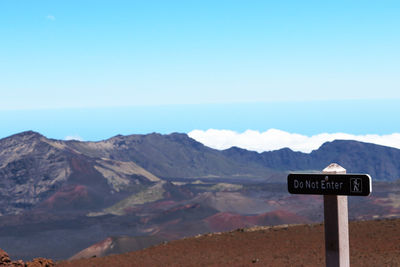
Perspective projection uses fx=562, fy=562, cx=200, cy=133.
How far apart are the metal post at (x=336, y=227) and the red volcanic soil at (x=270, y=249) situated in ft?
42.2

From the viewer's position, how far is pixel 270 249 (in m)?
26.2

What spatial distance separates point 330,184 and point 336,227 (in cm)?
67

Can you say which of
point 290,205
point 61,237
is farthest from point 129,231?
point 290,205

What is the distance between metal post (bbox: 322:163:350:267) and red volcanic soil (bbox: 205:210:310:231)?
69.9 m

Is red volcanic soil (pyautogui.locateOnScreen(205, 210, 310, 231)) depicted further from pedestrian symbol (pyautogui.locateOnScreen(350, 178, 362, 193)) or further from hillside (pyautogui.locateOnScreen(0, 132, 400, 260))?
pedestrian symbol (pyautogui.locateOnScreen(350, 178, 362, 193))

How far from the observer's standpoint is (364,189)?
26.7ft

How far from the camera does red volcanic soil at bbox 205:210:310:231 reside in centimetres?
7881

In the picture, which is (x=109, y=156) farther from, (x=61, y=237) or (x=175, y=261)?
(x=175, y=261)

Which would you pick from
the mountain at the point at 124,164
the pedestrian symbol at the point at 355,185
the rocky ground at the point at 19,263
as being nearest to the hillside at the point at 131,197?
the mountain at the point at 124,164

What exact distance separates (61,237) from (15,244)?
21.9 feet

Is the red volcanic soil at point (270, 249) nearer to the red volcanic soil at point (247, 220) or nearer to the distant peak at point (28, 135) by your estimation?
the red volcanic soil at point (247, 220)

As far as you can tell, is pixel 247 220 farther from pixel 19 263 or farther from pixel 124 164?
pixel 19 263

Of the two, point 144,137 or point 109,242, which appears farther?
point 144,137

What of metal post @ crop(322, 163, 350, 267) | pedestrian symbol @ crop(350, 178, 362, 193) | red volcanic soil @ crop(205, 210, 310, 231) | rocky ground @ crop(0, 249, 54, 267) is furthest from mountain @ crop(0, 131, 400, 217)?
pedestrian symbol @ crop(350, 178, 362, 193)
